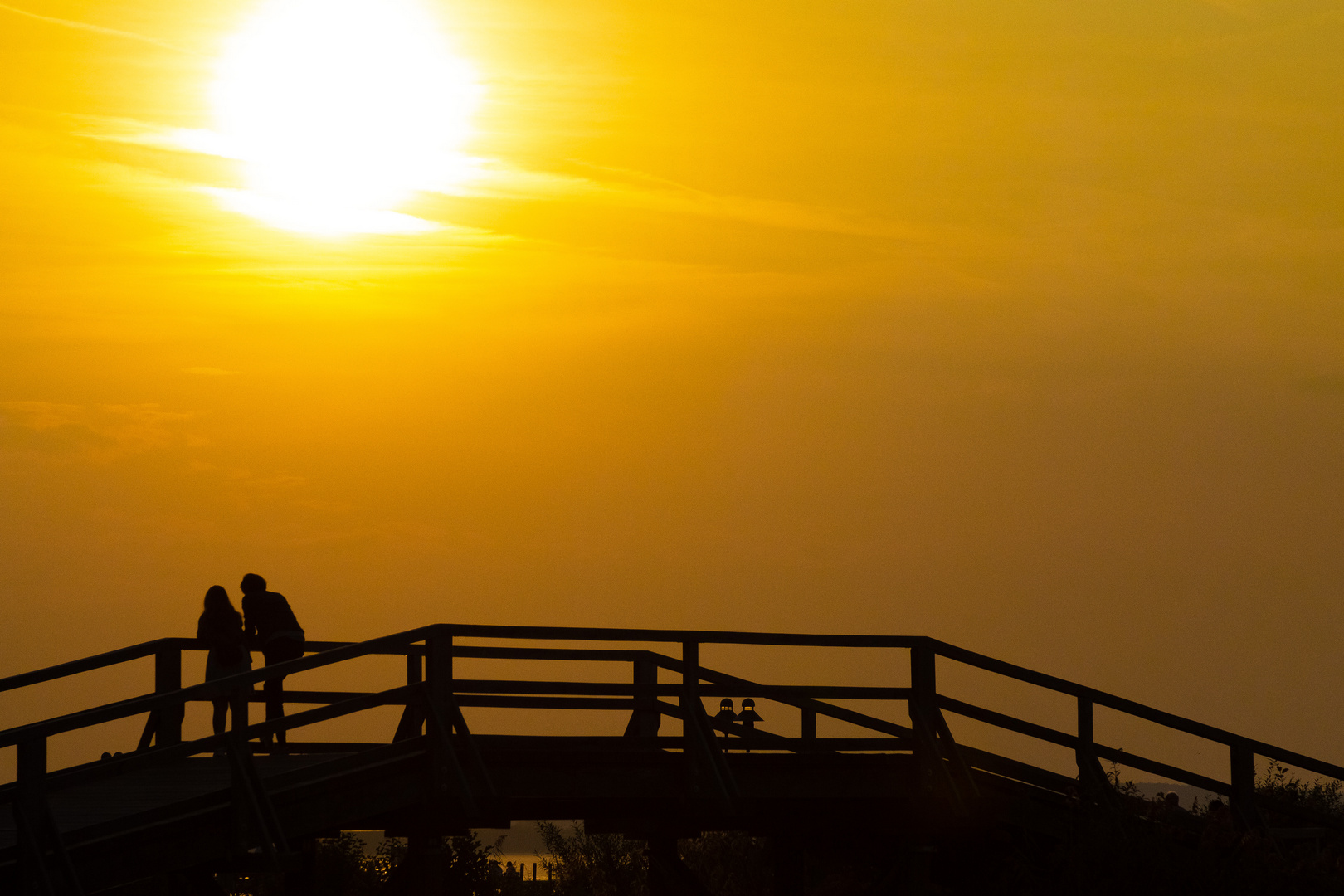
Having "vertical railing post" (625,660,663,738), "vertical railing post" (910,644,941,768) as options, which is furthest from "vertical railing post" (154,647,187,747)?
"vertical railing post" (910,644,941,768)

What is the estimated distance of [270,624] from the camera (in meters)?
18.1

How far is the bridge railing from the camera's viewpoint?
51.9 ft

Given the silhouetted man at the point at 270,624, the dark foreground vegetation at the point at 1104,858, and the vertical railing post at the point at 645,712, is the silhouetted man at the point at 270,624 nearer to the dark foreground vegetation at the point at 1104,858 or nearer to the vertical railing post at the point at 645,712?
the dark foreground vegetation at the point at 1104,858

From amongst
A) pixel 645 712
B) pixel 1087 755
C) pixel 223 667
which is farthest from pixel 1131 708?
pixel 223 667

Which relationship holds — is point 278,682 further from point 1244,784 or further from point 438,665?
point 1244,784

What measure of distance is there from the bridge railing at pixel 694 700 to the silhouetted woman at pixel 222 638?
0.29 metres

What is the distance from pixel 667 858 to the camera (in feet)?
62.5

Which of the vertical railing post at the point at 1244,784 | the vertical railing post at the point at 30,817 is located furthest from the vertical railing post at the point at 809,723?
the vertical railing post at the point at 30,817

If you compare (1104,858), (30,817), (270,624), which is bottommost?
(30,817)

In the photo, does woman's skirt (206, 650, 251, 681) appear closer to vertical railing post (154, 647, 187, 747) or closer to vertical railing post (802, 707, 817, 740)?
vertical railing post (154, 647, 187, 747)

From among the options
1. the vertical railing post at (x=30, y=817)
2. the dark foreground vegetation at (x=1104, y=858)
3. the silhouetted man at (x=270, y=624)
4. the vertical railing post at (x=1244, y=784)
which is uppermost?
the silhouetted man at (x=270, y=624)

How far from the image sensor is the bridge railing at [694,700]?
51.9 ft

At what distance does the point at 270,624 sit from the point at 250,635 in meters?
0.24

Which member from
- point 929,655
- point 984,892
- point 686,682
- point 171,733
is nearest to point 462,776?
point 686,682
